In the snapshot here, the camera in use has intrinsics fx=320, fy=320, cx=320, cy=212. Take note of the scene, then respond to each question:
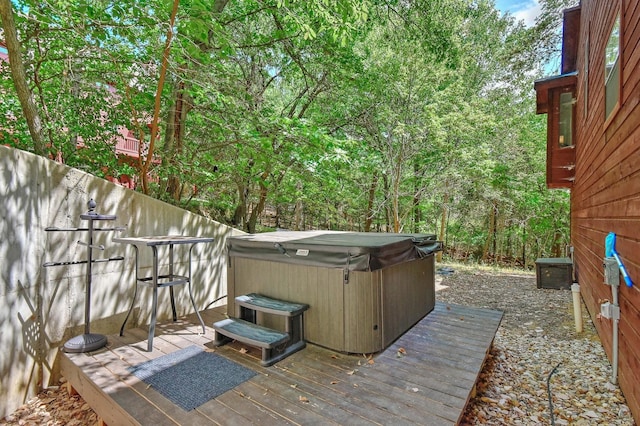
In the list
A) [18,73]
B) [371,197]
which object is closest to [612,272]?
[18,73]

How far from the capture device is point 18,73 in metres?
2.83

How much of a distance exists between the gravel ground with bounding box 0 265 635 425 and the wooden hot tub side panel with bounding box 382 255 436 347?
772 mm

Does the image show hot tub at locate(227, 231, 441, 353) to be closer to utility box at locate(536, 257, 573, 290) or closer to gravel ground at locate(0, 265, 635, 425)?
gravel ground at locate(0, 265, 635, 425)

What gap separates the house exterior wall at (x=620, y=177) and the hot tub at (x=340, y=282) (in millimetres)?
1608

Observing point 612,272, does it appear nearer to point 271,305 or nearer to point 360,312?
point 360,312

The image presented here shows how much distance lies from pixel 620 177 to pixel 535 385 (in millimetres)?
1910

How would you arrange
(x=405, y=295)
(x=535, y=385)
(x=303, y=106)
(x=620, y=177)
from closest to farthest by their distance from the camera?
(x=620, y=177) → (x=535, y=385) → (x=405, y=295) → (x=303, y=106)

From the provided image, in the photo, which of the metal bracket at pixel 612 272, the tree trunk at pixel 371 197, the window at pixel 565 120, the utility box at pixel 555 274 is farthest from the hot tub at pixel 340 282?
the tree trunk at pixel 371 197

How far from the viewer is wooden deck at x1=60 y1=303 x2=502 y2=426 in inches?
71.3

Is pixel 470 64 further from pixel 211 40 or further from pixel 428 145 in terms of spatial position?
pixel 211 40

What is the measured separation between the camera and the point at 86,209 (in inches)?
111

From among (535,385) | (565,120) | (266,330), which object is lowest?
(535,385)

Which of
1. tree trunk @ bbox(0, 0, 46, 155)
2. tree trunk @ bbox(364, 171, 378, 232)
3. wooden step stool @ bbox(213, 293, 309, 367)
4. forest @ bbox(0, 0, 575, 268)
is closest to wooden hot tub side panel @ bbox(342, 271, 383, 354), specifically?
wooden step stool @ bbox(213, 293, 309, 367)

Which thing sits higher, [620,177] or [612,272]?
[620,177]
